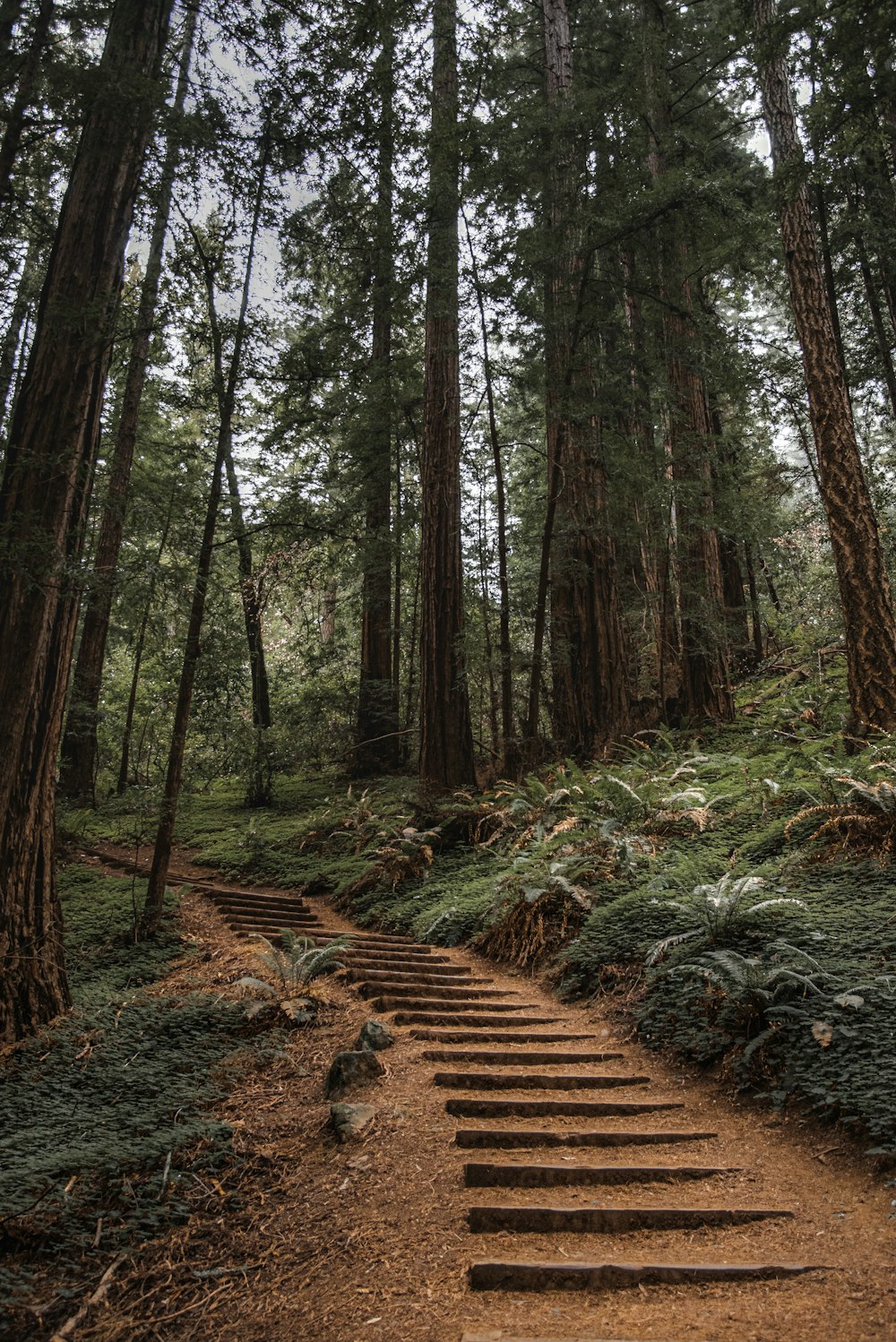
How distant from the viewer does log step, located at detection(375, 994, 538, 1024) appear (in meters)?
5.28

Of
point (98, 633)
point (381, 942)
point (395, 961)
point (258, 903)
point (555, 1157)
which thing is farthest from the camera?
point (98, 633)

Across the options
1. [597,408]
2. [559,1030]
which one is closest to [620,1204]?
[559,1030]

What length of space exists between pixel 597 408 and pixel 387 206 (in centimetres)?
402

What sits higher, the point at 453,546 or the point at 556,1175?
the point at 453,546

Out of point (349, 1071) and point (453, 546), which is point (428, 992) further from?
point (453, 546)

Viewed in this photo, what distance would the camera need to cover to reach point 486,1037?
479cm

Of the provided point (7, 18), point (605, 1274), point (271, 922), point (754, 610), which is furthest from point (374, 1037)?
point (754, 610)

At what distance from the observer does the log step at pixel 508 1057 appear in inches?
175

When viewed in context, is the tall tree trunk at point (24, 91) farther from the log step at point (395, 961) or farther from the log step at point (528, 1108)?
the log step at point (528, 1108)

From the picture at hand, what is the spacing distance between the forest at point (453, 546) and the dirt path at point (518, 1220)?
30 centimetres

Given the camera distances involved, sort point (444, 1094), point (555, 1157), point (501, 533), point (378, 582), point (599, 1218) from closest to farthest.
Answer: point (599, 1218)
point (555, 1157)
point (444, 1094)
point (501, 533)
point (378, 582)

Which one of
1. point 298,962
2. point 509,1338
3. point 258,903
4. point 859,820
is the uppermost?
point 859,820

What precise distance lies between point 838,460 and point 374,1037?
7314 mm

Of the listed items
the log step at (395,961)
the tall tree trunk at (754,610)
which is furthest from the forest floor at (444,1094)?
the tall tree trunk at (754,610)
